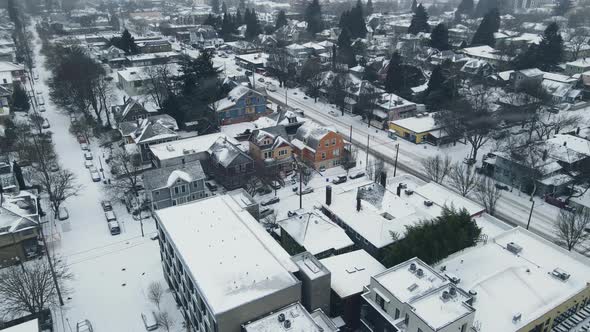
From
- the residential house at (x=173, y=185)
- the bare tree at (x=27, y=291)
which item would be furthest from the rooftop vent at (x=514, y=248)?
the bare tree at (x=27, y=291)

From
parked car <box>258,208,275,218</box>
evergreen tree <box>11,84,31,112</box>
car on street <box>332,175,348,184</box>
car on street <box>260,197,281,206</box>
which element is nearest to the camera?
parked car <box>258,208,275,218</box>

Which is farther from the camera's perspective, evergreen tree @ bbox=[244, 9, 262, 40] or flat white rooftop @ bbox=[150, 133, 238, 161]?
evergreen tree @ bbox=[244, 9, 262, 40]

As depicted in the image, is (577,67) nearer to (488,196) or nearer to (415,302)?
(488,196)

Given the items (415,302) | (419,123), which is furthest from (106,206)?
(419,123)

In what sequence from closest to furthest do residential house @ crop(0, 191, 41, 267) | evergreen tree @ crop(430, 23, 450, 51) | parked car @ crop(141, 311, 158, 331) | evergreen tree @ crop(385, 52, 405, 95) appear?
parked car @ crop(141, 311, 158, 331) → residential house @ crop(0, 191, 41, 267) → evergreen tree @ crop(385, 52, 405, 95) → evergreen tree @ crop(430, 23, 450, 51)

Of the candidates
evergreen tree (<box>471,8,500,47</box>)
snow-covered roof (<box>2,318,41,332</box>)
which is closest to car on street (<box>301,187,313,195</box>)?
snow-covered roof (<box>2,318,41,332</box>)

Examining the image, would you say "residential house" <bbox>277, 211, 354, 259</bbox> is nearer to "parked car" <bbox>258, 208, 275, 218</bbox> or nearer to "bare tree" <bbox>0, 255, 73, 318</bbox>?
"parked car" <bbox>258, 208, 275, 218</bbox>

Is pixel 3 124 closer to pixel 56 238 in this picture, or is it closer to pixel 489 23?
pixel 56 238

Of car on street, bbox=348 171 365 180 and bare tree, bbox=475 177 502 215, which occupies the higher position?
bare tree, bbox=475 177 502 215
